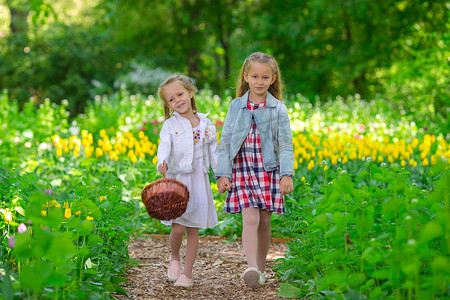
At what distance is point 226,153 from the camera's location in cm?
336

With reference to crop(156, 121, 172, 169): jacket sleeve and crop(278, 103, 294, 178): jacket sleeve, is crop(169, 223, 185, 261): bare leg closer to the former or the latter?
crop(156, 121, 172, 169): jacket sleeve

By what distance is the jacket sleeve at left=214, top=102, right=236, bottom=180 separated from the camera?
331 cm

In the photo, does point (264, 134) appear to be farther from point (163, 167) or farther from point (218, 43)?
point (218, 43)

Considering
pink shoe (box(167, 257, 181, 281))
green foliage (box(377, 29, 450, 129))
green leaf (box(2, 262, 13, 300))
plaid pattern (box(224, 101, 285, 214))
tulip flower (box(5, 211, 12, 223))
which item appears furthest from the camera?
green foliage (box(377, 29, 450, 129))

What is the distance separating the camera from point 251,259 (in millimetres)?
3178

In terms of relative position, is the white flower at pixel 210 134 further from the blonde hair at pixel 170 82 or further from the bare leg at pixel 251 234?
the bare leg at pixel 251 234

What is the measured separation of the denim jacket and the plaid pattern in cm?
4

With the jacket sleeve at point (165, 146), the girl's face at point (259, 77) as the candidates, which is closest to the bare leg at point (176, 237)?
the jacket sleeve at point (165, 146)

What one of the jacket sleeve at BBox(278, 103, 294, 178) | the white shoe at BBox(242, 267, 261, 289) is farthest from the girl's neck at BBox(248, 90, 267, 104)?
the white shoe at BBox(242, 267, 261, 289)

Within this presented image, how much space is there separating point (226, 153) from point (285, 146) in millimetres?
360

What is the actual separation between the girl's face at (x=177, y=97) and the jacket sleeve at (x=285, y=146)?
23.6 inches

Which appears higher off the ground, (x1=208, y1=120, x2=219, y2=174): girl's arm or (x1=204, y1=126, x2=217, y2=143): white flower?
(x1=204, y1=126, x2=217, y2=143): white flower

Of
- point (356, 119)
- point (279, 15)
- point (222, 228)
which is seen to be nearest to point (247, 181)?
point (222, 228)

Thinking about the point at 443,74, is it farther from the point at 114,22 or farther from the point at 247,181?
the point at 114,22
